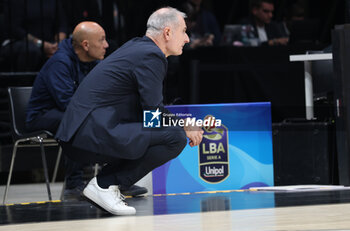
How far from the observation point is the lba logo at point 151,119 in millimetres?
3600

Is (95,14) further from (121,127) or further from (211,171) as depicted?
(121,127)

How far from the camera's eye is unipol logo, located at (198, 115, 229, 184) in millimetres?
4633

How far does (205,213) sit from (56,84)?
1.58 m

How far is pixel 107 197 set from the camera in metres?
3.61

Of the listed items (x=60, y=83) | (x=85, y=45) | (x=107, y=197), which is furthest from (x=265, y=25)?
(x=107, y=197)

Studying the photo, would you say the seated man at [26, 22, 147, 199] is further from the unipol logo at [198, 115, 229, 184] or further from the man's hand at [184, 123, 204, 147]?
the man's hand at [184, 123, 204, 147]

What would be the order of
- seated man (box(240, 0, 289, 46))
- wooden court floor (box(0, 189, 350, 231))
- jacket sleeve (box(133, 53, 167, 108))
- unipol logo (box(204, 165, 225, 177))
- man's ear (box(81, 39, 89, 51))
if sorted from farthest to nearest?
seated man (box(240, 0, 289, 46)), man's ear (box(81, 39, 89, 51)), unipol logo (box(204, 165, 225, 177)), jacket sleeve (box(133, 53, 167, 108)), wooden court floor (box(0, 189, 350, 231))

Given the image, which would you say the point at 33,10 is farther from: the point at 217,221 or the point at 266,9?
the point at 217,221

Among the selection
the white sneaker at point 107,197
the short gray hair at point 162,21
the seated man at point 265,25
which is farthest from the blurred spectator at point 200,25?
the white sneaker at point 107,197

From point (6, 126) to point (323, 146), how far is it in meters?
2.80

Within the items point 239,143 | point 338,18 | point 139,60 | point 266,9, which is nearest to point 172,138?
point 139,60

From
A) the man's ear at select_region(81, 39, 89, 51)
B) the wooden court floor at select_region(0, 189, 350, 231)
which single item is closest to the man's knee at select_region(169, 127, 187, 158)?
the wooden court floor at select_region(0, 189, 350, 231)

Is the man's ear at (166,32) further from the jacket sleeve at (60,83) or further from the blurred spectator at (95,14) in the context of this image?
the blurred spectator at (95,14)

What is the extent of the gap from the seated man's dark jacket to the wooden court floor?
0.77 metres
